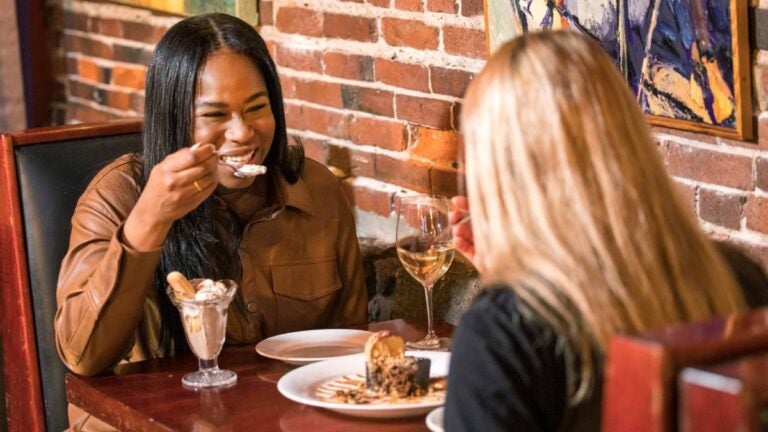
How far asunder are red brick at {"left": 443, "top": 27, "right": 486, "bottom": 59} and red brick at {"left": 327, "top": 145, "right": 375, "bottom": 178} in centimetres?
42

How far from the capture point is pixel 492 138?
4.30 feet

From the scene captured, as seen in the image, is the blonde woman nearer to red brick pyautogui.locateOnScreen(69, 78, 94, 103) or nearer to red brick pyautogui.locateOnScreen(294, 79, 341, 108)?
red brick pyautogui.locateOnScreen(294, 79, 341, 108)

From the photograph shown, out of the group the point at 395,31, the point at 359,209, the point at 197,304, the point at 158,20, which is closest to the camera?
the point at 197,304

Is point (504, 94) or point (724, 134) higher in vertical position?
point (504, 94)

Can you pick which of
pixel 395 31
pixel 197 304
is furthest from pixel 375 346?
pixel 395 31

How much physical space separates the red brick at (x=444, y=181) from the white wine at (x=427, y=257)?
0.70 meters

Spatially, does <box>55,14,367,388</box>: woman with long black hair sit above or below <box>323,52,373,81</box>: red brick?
below

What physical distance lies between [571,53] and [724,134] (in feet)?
2.90

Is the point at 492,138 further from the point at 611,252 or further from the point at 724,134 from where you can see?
the point at 724,134

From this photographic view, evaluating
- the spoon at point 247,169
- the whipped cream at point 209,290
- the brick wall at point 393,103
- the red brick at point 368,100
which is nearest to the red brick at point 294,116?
the brick wall at point 393,103

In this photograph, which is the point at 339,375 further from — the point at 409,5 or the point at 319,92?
the point at 319,92

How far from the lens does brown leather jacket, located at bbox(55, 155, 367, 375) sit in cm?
212

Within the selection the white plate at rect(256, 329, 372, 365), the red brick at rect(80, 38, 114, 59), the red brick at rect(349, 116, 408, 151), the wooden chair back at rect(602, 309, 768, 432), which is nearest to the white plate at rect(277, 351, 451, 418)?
the white plate at rect(256, 329, 372, 365)

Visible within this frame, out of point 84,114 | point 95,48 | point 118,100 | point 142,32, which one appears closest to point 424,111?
point 142,32
